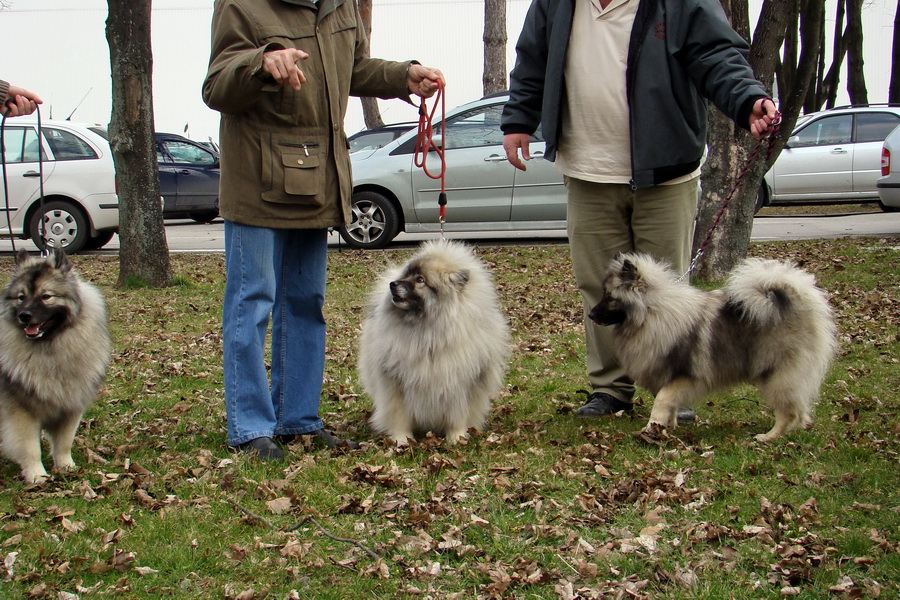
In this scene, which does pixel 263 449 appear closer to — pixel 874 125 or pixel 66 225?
pixel 66 225

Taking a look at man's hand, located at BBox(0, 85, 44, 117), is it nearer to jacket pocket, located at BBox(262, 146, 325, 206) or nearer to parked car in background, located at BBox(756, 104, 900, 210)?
jacket pocket, located at BBox(262, 146, 325, 206)

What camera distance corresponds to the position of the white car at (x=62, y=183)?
11.1 m

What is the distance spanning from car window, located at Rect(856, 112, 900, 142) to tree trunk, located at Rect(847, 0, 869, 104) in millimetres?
8714

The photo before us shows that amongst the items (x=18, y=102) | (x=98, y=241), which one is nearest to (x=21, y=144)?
(x=98, y=241)

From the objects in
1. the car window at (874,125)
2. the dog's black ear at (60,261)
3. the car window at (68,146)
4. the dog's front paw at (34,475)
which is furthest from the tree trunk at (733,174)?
the car window at (68,146)

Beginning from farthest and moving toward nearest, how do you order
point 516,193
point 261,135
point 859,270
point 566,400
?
1. point 516,193
2. point 859,270
3. point 566,400
4. point 261,135

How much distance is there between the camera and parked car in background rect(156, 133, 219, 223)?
1497 centimetres

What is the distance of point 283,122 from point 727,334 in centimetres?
233

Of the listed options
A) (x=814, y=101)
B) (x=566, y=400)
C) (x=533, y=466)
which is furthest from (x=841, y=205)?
(x=533, y=466)

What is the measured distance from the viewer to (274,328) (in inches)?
165

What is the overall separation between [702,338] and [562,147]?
3.92 feet

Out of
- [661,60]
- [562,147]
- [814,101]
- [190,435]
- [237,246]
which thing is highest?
[814,101]

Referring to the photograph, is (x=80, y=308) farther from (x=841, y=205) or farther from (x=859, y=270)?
(x=841, y=205)

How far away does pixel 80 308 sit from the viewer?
391 centimetres
